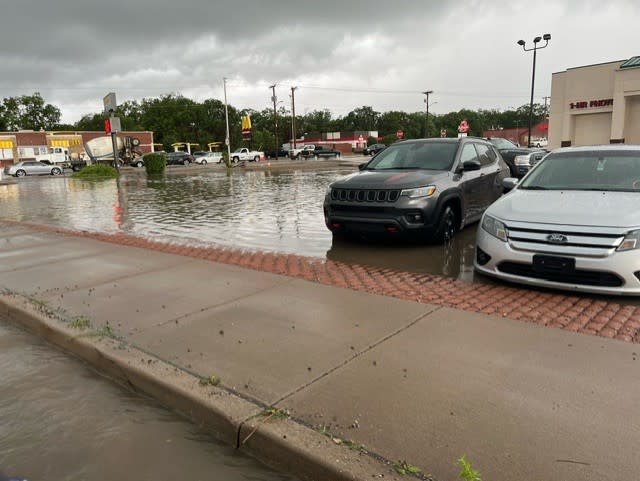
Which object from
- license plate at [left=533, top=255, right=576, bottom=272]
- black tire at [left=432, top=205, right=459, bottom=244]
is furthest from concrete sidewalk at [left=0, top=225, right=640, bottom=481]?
black tire at [left=432, top=205, right=459, bottom=244]

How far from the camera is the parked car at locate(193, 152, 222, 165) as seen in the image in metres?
59.5

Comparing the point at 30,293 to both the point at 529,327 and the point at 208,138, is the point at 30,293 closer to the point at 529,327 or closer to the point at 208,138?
the point at 529,327

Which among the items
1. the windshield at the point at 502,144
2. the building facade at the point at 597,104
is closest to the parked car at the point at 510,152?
the windshield at the point at 502,144

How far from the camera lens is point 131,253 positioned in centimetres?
757

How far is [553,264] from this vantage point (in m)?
4.99

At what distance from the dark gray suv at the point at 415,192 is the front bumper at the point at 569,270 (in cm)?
163

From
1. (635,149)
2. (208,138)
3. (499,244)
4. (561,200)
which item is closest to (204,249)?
(499,244)

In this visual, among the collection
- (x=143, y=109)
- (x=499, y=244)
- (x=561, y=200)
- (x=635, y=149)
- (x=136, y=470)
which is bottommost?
(x=136, y=470)

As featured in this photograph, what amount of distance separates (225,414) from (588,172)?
17.2 ft

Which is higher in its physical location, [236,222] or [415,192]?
[415,192]

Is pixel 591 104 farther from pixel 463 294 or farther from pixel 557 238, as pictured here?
pixel 463 294

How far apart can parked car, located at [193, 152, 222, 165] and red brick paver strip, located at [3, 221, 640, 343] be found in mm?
53878

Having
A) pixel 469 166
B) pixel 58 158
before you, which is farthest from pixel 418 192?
pixel 58 158

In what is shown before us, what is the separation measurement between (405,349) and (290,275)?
246 centimetres
